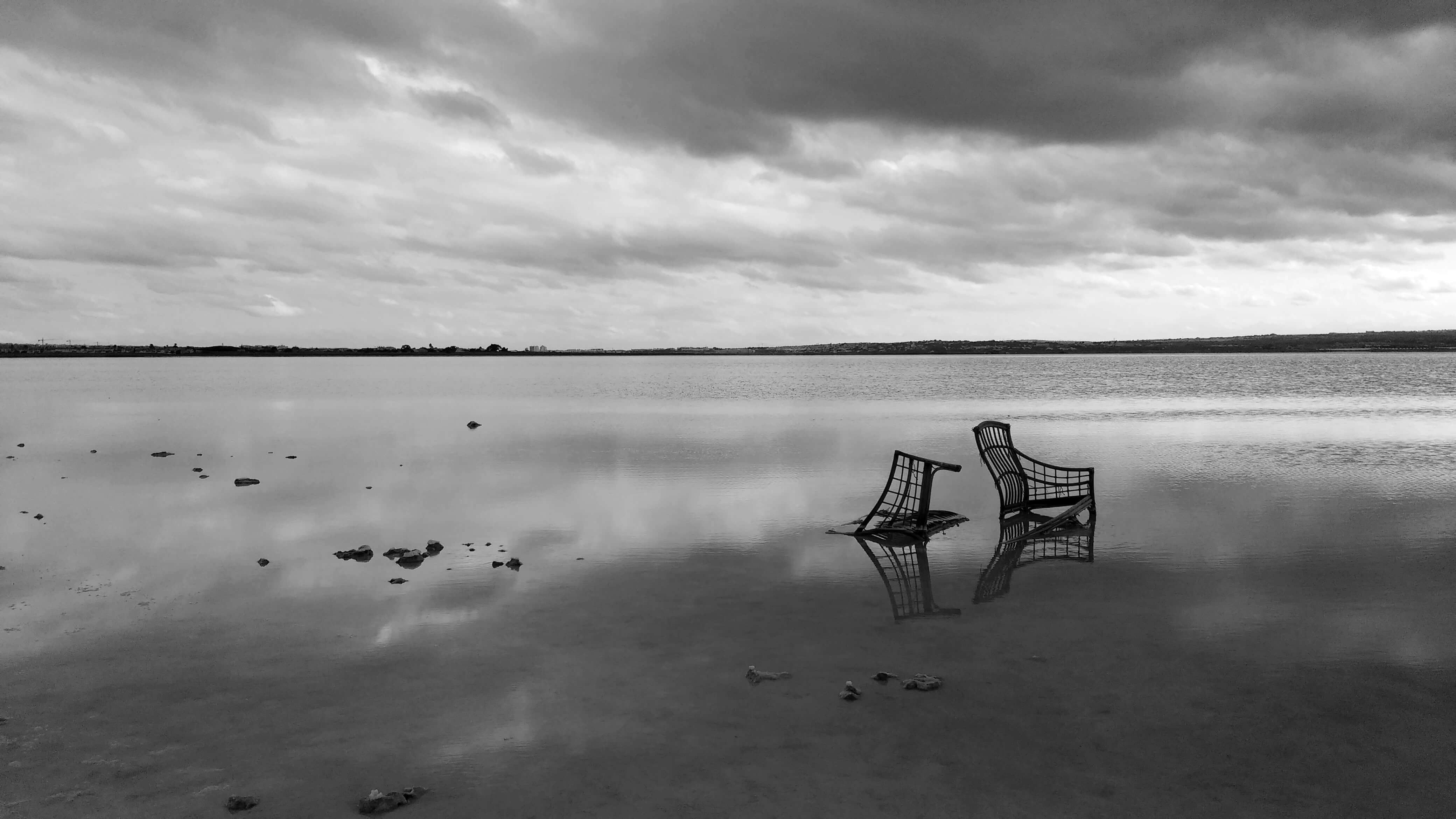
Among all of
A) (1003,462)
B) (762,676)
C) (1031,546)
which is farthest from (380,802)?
Result: (1003,462)

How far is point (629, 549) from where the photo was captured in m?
18.3

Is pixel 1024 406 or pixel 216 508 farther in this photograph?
pixel 1024 406

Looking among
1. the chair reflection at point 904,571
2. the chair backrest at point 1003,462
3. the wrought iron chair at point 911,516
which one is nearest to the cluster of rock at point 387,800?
the chair reflection at point 904,571

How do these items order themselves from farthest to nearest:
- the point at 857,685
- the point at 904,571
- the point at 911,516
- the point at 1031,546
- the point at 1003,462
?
the point at 1003,462 → the point at 911,516 → the point at 1031,546 → the point at 904,571 → the point at 857,685

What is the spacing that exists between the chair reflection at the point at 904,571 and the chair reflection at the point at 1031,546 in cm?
91

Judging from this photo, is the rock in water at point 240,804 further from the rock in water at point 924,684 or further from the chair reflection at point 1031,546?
the chair reflection at point 1031,546

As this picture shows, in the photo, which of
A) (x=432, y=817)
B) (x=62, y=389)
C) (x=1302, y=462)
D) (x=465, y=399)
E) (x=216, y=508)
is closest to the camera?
(x=432, y=817)

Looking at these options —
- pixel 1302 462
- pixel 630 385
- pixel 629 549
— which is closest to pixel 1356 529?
pixel 1302 462

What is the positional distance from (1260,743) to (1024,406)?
58.4m

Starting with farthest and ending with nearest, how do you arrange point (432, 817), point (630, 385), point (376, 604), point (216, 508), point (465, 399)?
1. point (630, 385)
2. point (465, 399)
3. point (216, 508)
4. point (376, 604)
5. point (432, 817)

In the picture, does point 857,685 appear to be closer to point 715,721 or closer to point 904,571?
point 715,721

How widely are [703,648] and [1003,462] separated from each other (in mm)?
13241

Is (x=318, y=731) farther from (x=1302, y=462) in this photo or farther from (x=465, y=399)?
(x=465, y=399)

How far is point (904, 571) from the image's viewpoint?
16375 millimetres
